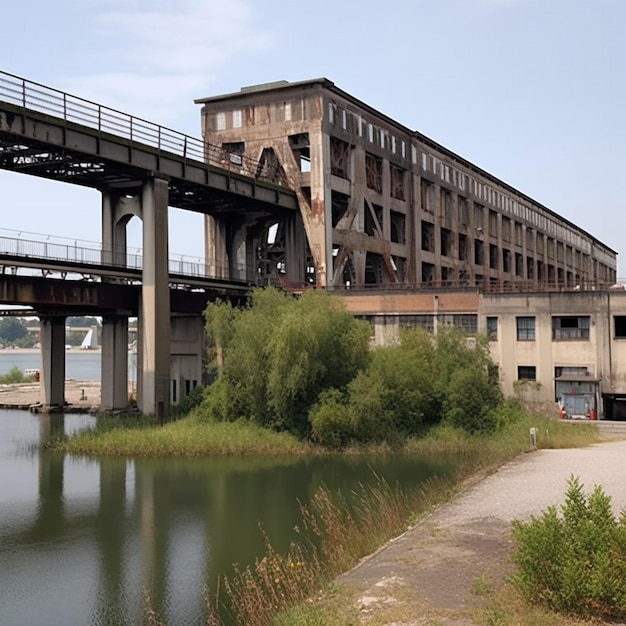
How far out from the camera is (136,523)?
69.6 feet

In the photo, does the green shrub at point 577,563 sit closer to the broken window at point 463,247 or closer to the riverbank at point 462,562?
the riverbank at point 462,562

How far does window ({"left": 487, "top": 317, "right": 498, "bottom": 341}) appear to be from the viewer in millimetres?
38062

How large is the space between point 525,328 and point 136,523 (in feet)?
75.2

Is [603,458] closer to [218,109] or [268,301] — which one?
[268,301]

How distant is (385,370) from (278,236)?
1955cm

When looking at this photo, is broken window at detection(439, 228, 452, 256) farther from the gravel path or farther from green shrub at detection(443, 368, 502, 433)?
the gravel path

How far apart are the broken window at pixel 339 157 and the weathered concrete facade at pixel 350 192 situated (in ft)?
0.21

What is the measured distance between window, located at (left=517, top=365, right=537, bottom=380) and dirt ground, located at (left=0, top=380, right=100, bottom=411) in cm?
2625

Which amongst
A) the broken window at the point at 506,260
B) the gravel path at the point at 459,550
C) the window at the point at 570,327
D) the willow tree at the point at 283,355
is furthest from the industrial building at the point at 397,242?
the gravel path at the point at 459,550

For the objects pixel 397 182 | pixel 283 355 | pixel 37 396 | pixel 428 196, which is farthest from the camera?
pixel 37 396

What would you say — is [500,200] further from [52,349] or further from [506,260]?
[52,349]

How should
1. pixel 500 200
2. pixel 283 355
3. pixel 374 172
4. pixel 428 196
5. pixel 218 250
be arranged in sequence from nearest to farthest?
pixel 283 355, pixel 218 250, pixel 374 172, pixel 428 196, pixel 500 200

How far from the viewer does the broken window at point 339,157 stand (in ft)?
158

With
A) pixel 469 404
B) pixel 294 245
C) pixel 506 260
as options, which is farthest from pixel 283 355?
pixel 506 260
